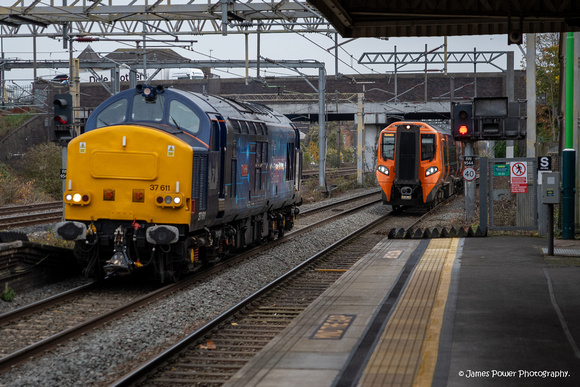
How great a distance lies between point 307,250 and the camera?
59.9ft

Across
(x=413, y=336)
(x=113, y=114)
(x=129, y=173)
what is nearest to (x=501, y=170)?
(x=113, y=114)

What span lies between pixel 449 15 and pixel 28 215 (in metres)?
15.8

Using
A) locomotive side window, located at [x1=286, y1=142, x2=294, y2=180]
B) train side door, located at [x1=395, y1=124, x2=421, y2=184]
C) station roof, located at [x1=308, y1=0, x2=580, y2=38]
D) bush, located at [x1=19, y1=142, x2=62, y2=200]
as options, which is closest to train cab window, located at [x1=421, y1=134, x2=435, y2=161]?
train side door, located at [x1=395, y1=124, x2=421, y2=184]

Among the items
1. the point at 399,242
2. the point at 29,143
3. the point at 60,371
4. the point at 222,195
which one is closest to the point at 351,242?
the point at 399,242

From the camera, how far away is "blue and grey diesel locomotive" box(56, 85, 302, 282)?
11938mm

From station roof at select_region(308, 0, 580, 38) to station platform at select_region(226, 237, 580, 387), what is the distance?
13.2 feet

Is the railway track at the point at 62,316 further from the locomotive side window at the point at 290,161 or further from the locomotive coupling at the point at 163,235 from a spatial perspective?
the locomotive side window at the point at 290,161

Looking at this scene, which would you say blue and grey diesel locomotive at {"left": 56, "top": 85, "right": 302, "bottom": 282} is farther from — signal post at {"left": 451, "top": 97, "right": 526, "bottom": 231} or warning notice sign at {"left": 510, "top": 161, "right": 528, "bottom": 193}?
warning notice sign at {"left": 510, "top": 161, "right": 528, "bottom": 193}

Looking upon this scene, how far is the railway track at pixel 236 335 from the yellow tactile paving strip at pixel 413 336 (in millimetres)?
1548

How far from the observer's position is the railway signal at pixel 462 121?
18.9 m

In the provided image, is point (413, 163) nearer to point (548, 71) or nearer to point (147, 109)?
point (147, 109)

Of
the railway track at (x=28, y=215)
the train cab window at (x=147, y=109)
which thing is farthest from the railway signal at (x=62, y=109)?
the railway track at (x=28, y=215)

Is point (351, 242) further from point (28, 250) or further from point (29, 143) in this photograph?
point (29, 143)

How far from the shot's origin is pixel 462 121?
1909cm
